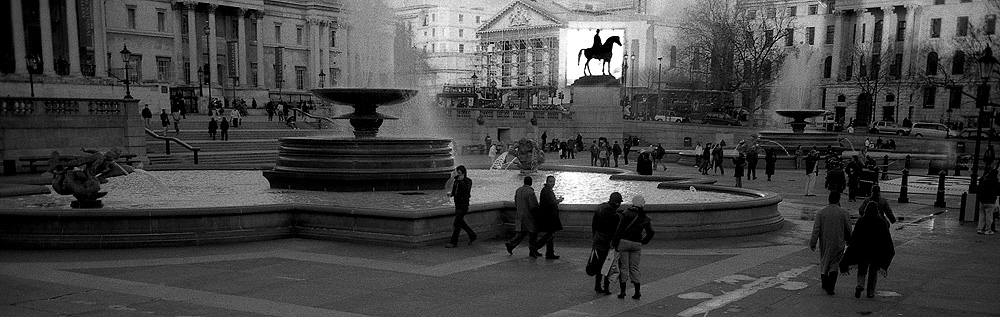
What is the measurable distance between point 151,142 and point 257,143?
5315 mm

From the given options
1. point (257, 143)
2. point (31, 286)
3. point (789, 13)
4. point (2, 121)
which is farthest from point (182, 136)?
point (789, 13)

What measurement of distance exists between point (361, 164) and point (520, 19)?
9896 cm

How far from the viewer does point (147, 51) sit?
7162cm

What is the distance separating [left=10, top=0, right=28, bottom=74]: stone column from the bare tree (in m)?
55.5

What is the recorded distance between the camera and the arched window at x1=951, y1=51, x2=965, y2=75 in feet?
252

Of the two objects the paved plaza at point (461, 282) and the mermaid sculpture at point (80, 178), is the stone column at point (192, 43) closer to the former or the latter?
the mermaid sculpture at point (80, 178)

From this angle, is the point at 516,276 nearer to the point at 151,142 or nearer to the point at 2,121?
the point at 2,121

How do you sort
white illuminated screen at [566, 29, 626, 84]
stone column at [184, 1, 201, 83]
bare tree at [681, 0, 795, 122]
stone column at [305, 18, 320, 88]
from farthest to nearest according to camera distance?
white illuminated screen at [566, 29, 626, 84] < stone column at [305, 18, 320, 88] < bare tree at [681, 0, 795, 122] < stone column at [184, 1, 201, 83]

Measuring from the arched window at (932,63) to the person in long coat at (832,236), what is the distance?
7881 centimetres

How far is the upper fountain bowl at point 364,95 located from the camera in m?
20.5

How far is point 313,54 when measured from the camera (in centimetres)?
8575

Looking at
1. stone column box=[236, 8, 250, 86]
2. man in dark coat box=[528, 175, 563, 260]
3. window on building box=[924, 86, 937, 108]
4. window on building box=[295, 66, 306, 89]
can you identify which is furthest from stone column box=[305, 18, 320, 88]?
man in dark coat box=[528, 175, 563, 260]

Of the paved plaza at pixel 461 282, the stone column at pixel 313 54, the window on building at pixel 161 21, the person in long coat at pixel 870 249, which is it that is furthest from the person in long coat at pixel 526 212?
the stone column at pixel 313 54

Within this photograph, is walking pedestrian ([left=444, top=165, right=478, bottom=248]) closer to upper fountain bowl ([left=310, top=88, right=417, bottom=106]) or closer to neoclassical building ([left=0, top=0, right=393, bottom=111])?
upper fountain bowl ([left=310, top=88, right=417, bottom=106])
